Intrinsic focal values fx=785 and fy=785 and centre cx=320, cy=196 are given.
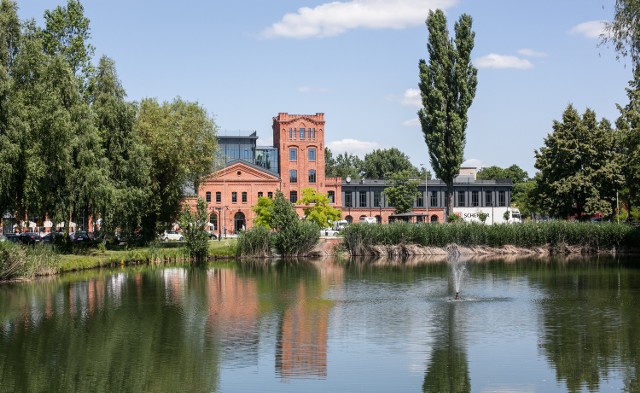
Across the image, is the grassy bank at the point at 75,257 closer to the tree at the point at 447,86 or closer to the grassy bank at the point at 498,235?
the grassy bank at the point at 498,235

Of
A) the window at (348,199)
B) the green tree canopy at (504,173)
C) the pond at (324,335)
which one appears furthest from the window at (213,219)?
the pond at (324,335)

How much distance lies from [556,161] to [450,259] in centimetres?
1759

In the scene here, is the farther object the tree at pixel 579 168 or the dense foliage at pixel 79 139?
the tree at pixel 579 168

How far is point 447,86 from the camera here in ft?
226

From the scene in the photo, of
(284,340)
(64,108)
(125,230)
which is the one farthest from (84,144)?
(284,340)

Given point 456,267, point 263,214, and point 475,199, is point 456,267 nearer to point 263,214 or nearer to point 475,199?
point 263,214

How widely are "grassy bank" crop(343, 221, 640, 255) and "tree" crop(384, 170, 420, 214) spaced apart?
4437 cm

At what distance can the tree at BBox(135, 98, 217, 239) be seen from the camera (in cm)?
6094

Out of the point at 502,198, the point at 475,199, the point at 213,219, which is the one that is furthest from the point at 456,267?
the point at 502,198

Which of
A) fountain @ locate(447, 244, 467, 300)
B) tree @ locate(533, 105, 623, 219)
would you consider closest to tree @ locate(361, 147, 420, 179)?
tree @ locate(533, 105, 623, 219)

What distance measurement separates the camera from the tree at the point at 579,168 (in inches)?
2739

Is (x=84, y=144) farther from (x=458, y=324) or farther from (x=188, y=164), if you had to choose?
(x=458, y=324)

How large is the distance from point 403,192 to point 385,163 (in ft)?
137

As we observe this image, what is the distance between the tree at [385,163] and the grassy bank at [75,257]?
87678 millimetres
